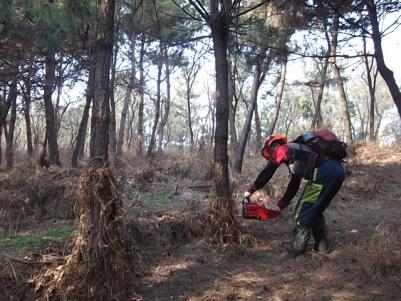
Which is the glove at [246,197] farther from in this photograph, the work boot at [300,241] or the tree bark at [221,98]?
the work boot at [300,241]

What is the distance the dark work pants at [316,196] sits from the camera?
5051 mm

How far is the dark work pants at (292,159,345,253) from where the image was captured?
505cm

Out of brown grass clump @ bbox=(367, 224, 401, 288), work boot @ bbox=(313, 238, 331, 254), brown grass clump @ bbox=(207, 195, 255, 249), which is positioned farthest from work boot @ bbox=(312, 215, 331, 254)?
brown grass clump @ bbox=(207, 195, 255, 249)

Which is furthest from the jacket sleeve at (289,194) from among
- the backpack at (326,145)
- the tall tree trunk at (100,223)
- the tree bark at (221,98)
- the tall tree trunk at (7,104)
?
the tall tree trunk at (7,104)

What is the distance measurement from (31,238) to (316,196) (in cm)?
371

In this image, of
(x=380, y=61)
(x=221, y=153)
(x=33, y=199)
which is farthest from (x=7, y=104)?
(x=380, y=61)

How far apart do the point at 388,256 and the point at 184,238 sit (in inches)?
101

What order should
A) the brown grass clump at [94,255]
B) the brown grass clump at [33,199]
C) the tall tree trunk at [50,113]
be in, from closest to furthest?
the brown grass clump at [94,255]
the brown grass clump at [33,199]
the tall tree trunk at [50,113]

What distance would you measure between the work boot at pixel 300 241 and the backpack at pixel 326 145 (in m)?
0.91

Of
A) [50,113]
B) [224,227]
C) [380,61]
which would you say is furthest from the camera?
[50,113]

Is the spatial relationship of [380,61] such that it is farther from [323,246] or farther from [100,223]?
[100,223]

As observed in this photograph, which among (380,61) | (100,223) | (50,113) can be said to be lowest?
(100,223)

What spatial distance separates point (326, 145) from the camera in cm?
511

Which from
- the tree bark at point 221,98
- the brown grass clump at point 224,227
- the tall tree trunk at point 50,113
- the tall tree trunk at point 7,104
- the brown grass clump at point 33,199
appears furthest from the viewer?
the tall tree trunk at point 7,104
